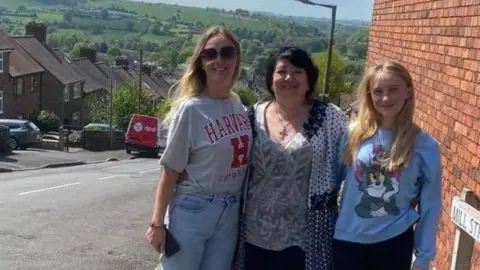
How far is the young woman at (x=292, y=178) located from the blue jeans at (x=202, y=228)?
82mm

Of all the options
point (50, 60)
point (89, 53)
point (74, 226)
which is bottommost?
point (89, 53)

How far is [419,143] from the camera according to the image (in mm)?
3648

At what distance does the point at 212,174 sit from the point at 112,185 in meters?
15.1

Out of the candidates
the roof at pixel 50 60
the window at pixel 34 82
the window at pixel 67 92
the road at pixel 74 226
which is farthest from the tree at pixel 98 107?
the road at pixel 74 226

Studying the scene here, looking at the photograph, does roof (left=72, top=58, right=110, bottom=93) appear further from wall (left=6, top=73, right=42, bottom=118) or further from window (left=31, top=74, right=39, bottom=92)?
window (left=31, top=74, right=39, bottom=92)

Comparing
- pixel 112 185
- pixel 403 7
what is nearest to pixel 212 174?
pixel 403 7

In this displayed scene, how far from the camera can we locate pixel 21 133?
3709cm

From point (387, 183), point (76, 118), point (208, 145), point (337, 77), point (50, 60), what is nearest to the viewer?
point (387, 183)

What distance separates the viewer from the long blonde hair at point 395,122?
11.8 feet

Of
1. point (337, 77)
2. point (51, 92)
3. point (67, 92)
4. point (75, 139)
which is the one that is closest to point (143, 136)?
point (75, 139)

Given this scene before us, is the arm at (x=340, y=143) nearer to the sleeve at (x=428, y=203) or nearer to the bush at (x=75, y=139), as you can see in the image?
the sleeve at (x=428, y=203)

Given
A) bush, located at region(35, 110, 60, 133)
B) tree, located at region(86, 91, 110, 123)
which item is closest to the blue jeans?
bush, located at region(35, 110, 60, 133)

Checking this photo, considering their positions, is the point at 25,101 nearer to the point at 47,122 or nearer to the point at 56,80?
the point at 47,122

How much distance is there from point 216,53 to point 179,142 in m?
0.46
